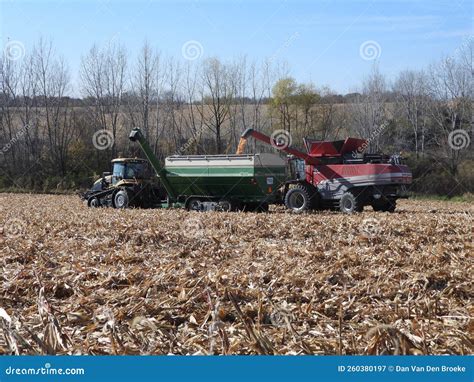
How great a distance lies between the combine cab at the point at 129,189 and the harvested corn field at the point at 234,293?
8581 millimetres

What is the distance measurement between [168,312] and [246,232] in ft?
19.9

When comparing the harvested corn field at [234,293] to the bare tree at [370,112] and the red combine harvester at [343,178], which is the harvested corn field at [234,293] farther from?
the bare tree at [370,112]

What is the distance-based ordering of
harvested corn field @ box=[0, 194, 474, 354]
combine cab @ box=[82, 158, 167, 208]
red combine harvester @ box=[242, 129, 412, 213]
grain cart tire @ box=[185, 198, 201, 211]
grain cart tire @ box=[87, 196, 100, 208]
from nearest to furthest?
harvested corn field @ box=[0, 194, 474, 354], red combine harvester @ box=[242, 129, 412, 213], grain cart tire @ box=[185, 198, 201, 211], combine cab @ box=[82, 158, 167, 208], grain cart tire @ box=[87, 196, 100, 208]

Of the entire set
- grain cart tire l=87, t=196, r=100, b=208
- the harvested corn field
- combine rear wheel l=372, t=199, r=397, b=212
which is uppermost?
the harvested corn field

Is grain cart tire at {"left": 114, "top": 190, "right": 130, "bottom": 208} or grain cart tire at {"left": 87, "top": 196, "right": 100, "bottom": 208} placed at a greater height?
grain cart tire at {"left": 114, "top": 190, "right": 130, "bottom": 208}

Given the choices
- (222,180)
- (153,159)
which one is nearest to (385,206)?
(222,180)

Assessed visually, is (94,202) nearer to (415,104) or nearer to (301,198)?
(301,198)

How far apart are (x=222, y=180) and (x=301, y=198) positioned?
258 centimetres

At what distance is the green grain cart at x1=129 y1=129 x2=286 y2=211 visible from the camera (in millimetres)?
17062

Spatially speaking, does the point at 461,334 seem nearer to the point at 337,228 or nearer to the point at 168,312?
the point at 168,312

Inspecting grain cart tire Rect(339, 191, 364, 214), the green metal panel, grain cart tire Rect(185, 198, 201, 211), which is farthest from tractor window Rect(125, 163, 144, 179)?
grain cart tire Rect(339, 191, 364, 214)

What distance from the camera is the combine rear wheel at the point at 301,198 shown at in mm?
16781

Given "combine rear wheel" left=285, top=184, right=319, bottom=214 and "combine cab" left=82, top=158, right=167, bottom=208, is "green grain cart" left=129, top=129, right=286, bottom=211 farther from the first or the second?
"combine cab" left=82, top=158, right=167, bottom=208

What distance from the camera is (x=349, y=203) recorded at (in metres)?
16.2
